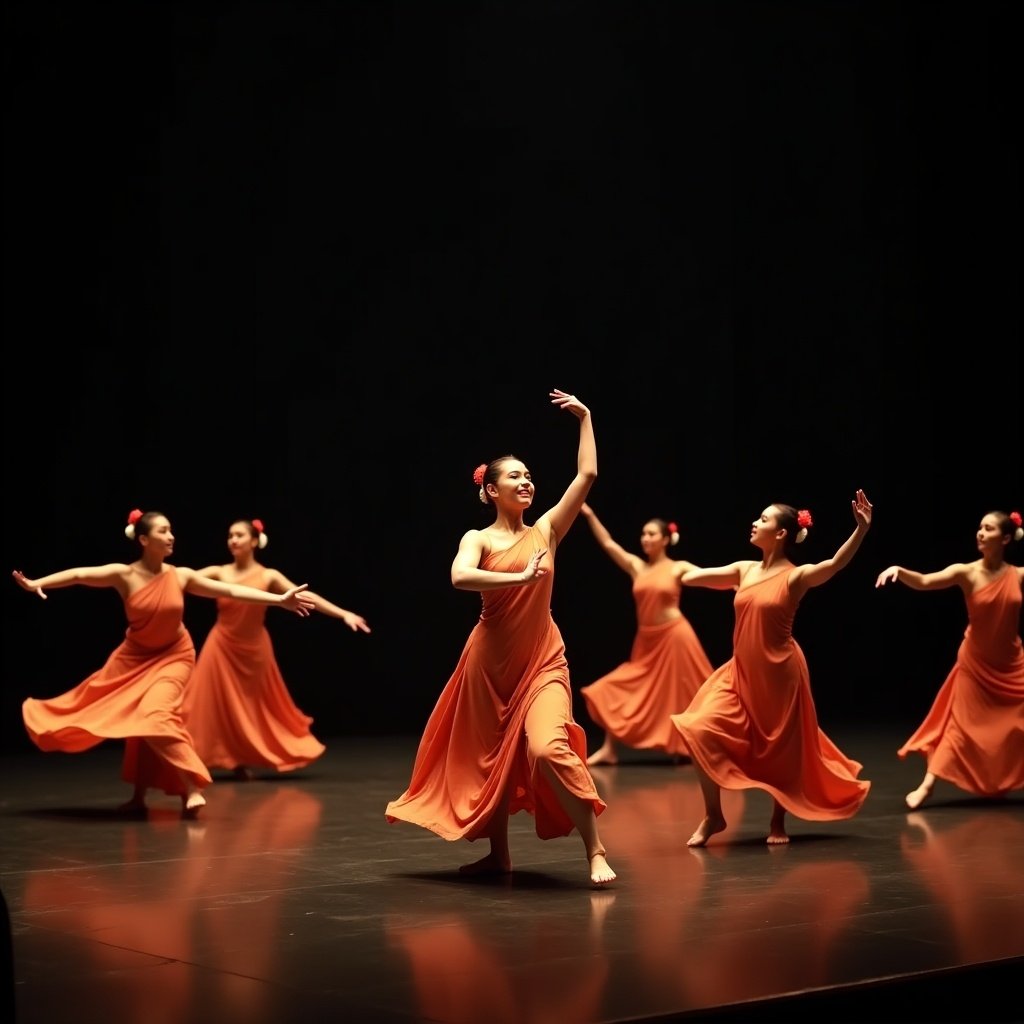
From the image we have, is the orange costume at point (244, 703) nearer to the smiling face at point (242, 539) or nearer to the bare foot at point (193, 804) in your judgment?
the smiling face at point (242, 539)

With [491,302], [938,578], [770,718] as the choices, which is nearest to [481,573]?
[770,718]

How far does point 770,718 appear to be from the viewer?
631cm

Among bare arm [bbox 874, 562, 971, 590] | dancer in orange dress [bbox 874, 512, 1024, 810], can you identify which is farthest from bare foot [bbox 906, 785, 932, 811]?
bare arm [bbox 874, 562, 971, 590]

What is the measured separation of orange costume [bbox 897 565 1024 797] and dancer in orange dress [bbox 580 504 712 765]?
2048 mm

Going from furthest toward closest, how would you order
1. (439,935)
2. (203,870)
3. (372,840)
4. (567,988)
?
(372,840)
(203,870)
(439,935)
(567,988)

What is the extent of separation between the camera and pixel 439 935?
4.42 metres

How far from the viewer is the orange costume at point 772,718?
6.28m

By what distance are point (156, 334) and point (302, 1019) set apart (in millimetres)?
7934

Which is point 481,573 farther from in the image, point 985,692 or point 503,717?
point 985,692

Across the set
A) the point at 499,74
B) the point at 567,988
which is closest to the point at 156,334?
the point at 499,74

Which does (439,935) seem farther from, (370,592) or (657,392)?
(657,392)

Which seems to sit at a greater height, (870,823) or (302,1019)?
(302,1019)

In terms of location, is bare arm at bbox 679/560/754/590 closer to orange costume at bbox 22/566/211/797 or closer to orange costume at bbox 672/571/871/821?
orange costume at bbox 672/571/871/821

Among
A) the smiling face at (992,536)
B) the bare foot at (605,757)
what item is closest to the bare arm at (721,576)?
the smiling face at (992,536)
